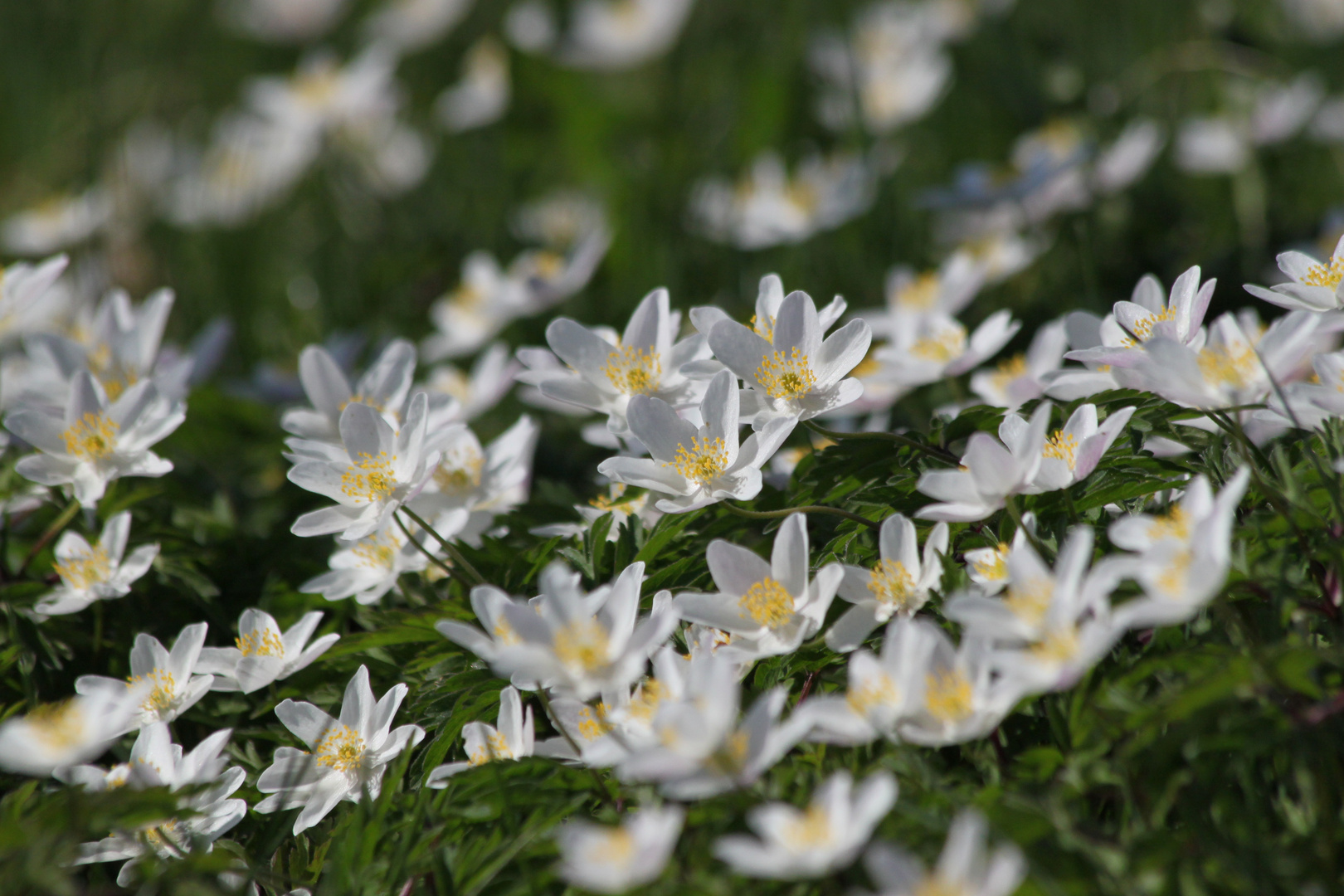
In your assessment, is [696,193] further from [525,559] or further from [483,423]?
[525,559]

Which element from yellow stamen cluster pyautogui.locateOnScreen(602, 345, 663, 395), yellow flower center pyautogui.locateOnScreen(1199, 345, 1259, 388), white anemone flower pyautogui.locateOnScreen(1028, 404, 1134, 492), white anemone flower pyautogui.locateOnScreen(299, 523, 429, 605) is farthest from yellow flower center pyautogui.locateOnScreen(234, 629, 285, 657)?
yellow flower center pyautogui.locateOnScreen(1199, 345, 1259, 388)

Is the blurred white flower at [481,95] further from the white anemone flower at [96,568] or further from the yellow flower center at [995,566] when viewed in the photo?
the yellow flower center at [995,566]

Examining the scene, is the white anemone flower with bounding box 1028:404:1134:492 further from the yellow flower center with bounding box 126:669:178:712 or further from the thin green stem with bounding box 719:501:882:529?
the yellow flower center with bounding box 126:669:178:712

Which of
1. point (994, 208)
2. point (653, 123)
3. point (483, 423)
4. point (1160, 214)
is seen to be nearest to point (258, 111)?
point (653, 123)

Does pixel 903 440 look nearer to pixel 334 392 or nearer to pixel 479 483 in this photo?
pixel 479 483

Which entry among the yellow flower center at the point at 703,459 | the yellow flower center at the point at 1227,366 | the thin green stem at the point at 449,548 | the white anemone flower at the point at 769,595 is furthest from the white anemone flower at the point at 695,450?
the yellow flower center at the point at 1227,366

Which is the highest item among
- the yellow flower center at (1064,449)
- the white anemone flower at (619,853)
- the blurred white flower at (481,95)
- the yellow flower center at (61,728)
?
the yellow flower center at (61,728)

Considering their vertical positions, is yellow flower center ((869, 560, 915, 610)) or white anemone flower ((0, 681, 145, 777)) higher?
white anemone flower ((0, 681, 145, 777))
